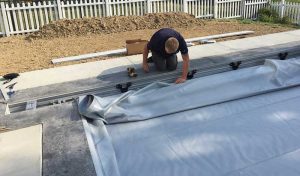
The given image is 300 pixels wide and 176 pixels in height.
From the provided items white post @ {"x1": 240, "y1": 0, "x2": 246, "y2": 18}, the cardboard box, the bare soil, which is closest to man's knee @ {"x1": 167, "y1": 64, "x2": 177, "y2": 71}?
the cardboard box

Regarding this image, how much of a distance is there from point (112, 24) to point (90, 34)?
717 millimetres

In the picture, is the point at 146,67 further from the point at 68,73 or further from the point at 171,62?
the point at 68,73

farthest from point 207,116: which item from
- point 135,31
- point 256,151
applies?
point 135,31

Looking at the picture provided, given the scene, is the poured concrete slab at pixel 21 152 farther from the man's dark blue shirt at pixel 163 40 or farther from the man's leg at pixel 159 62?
the man's leg at pixel 159 62

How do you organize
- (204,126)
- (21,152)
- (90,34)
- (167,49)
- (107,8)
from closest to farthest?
(21,152) → (204,126) → (167,49) → (90,34) → (107,8)

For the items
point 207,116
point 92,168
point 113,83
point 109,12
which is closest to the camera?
point 92,168

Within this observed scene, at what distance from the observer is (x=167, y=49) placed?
4.03 metres

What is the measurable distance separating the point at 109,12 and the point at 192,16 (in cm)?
258

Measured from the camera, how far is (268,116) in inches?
142

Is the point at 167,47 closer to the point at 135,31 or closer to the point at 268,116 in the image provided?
the point at 268,116

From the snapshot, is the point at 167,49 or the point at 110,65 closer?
the point at 167,49

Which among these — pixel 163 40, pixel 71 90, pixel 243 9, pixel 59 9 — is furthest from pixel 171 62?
pixel 243 9

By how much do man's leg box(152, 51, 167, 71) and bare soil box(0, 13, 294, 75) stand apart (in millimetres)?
2308

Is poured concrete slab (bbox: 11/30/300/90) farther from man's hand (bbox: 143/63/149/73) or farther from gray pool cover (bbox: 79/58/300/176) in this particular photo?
gray pool cover (bbox: 79/58/300/176)
